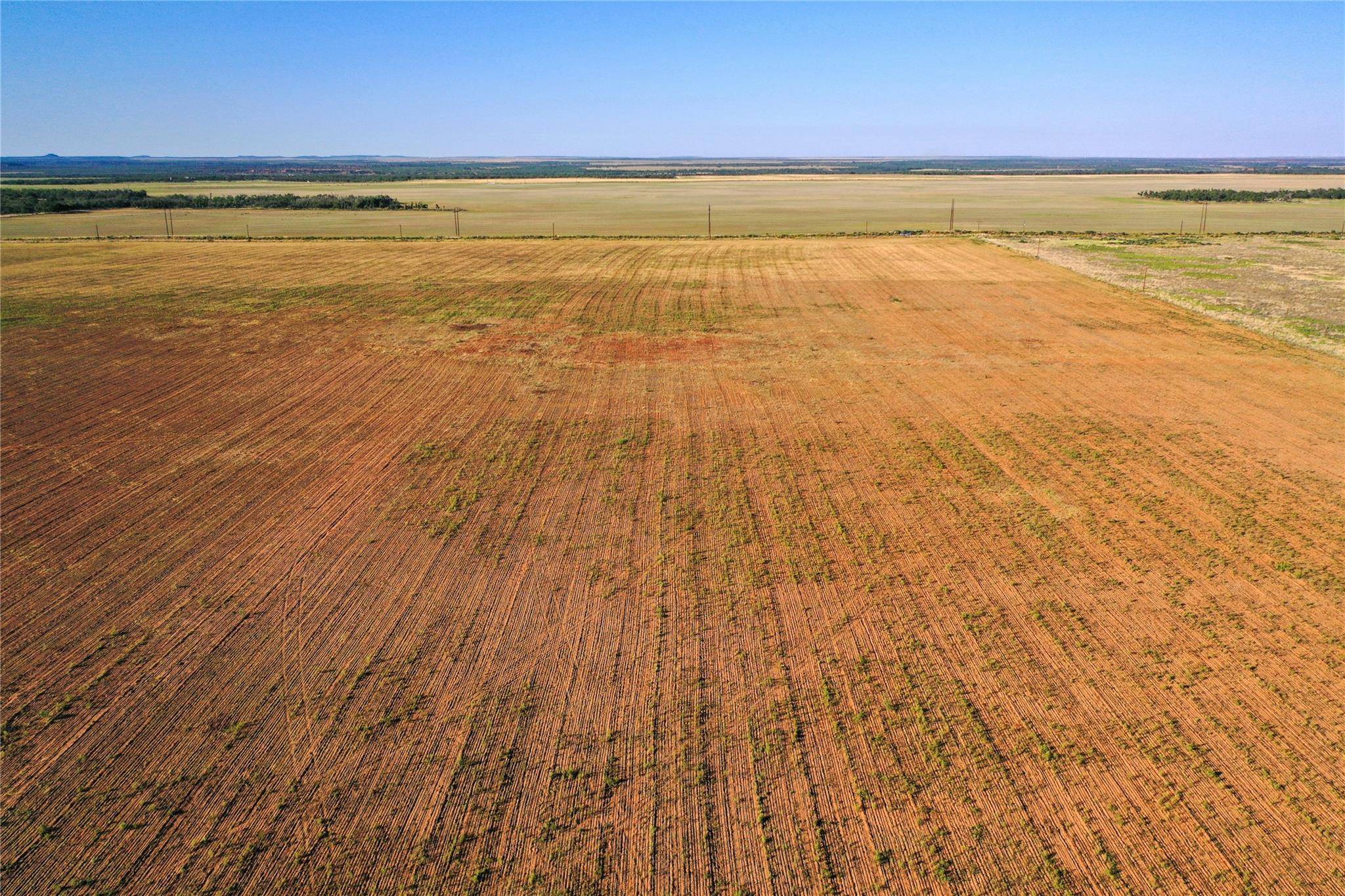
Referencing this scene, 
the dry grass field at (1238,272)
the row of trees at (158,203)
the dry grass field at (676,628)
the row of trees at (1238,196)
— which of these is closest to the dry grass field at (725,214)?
the row of trees at (1238,196)

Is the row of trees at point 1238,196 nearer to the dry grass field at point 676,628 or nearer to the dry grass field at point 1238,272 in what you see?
the dry grass field at point 1238,272

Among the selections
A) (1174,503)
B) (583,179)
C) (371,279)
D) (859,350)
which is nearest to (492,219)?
(371,279)

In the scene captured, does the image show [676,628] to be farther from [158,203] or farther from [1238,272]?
[158,203]

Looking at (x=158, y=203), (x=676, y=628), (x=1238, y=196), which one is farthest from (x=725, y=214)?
(x=676, y=628)

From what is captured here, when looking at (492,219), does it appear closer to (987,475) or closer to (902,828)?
(987,475)

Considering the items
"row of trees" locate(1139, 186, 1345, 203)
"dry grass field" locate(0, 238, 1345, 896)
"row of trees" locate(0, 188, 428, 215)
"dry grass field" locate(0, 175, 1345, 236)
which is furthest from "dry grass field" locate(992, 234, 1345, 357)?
"row of trees" locate(0, 188, 428, 215)

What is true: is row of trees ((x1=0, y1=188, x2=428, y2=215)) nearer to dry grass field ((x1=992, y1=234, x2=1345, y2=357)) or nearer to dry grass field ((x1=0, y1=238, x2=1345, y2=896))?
dry grass field ((x1=992, y1=234, x2=1345, y2=357))
